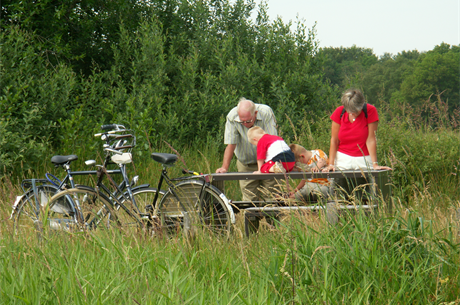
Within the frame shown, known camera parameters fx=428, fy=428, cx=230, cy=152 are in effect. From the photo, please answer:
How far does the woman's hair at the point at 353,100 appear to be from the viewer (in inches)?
184

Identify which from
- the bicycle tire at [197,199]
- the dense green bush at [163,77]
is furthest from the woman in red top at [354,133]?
the dense green bush at [163,77]

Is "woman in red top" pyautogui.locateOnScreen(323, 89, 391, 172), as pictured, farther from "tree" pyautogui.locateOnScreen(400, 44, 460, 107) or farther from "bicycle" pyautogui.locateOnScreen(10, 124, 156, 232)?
"tree" pyautogui.locateOnScreen(400, 44, 460, 107)

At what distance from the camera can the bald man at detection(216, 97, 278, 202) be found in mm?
5309

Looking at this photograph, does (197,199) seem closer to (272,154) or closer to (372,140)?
(272,154)

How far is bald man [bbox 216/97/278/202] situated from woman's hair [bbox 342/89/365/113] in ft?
3.79

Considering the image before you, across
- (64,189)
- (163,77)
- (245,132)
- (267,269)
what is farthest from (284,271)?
(163,77)

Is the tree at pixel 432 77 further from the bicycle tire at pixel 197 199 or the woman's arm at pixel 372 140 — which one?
the bicycle tire at pixel 197 199

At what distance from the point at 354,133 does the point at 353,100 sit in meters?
0.42

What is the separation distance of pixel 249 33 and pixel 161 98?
167 inches

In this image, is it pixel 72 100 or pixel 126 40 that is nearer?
pixel 72 100

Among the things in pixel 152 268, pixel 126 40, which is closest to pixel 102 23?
pixel 126 40

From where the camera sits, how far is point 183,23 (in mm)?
12820

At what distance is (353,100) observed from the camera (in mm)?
4672

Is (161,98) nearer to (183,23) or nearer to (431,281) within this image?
(183,23)
